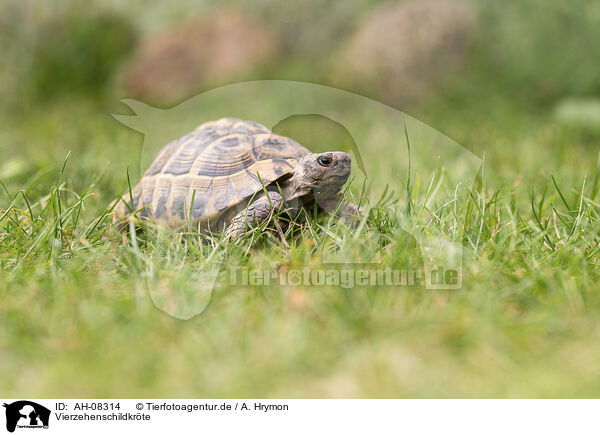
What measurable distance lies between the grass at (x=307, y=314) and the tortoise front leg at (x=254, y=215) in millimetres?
73

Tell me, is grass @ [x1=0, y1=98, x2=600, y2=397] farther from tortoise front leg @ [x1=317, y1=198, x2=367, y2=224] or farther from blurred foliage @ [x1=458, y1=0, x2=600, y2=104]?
blurred foliage @ [x1=458, y1=0, x2=600, y2=104]

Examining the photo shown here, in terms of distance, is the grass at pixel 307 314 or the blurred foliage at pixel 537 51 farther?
the blurred foliage at pixel 537 51

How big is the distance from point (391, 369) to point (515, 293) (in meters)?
0.72

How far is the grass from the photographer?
1.73 m

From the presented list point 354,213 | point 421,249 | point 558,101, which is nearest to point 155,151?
point 354,213

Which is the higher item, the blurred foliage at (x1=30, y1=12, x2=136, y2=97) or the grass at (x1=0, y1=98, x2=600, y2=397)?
the blurred foliage at (x1=30, y1=12, x2=136, y2=97)

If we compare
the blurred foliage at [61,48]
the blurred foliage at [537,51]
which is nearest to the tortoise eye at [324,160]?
the blurred foliage at [537,51]

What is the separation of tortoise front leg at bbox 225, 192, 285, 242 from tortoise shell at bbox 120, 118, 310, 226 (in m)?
0.08

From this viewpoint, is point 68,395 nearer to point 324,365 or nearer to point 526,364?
point 324,365

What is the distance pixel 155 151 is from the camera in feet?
10.9

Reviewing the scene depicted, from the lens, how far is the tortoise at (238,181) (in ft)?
8.97
